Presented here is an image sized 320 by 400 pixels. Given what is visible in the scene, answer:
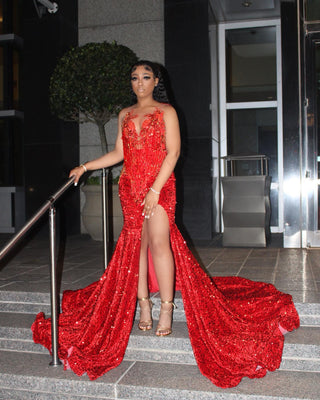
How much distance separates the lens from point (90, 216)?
6.39m

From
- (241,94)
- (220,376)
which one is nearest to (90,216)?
(241,94)

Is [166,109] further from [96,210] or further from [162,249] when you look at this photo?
[96,210]

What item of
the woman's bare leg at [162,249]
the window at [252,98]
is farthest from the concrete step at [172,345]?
the window at [252,98]

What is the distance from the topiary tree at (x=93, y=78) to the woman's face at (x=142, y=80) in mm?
2966

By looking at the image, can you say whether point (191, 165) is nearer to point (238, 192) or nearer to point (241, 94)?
point (238, 192)

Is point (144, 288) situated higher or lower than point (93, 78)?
lower

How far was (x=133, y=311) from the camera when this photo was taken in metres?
2.92

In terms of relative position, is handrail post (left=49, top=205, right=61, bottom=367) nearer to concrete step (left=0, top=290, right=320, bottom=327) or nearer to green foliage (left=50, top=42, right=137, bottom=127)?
concrete step (left=0, top=290, right=320, bottom=327)

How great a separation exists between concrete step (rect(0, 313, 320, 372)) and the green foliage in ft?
10.7

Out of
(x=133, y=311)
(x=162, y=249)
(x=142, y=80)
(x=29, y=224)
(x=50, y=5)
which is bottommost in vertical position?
(x=133, y=311)

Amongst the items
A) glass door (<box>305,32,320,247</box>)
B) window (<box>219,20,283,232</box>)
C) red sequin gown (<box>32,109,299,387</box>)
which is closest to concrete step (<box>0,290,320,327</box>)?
red sequin gown (<box>32,109,299,387</box>)

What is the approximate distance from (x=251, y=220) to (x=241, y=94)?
3.01m

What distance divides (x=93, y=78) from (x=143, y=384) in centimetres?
403

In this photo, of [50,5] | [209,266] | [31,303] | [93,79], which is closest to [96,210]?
[93,79]
